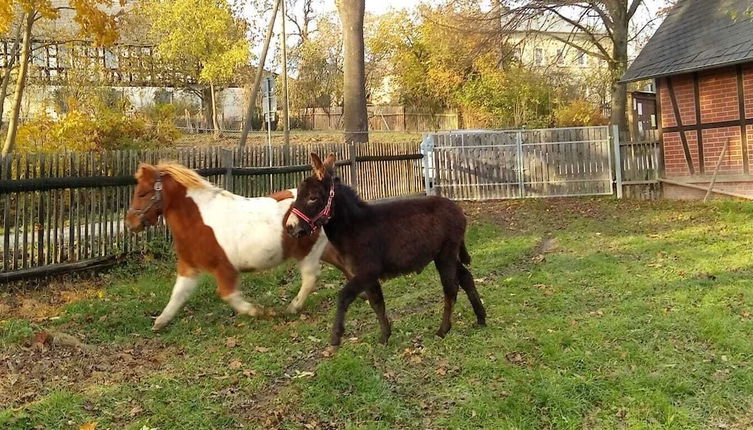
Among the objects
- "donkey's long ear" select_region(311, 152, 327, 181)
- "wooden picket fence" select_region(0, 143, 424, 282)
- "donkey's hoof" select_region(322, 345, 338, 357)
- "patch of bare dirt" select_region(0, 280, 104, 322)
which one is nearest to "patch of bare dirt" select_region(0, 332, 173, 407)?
"patch of bare dirt" select_region(0, 280, 104, 322)

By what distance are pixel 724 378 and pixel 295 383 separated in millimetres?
3352

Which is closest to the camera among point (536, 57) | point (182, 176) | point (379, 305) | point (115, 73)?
point (379, 305)

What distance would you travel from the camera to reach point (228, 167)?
10.8 m

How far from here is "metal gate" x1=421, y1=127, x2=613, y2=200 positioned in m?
18.8

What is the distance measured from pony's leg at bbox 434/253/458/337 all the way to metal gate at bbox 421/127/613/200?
43.0 ft

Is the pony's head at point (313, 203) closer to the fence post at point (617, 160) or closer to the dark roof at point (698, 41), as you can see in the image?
the dark roof at point (698, 41)

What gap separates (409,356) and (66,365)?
292cm

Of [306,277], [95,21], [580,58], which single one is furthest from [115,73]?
[306,277]

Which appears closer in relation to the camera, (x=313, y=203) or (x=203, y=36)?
(x=313, y=203)

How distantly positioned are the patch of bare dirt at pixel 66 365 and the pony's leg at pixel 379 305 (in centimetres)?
187

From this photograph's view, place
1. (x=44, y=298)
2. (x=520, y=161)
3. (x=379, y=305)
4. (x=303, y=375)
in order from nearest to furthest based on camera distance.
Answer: (x=303, y=375), (x=379, y=305), (x=44, y=298), (x=520, y=161)

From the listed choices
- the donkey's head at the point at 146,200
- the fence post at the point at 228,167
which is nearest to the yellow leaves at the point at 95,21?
the fence post at the point at 228,167

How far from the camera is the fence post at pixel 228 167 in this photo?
35.4 ft

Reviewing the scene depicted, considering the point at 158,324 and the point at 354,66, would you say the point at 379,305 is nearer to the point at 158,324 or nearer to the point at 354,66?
the point at 158,324
